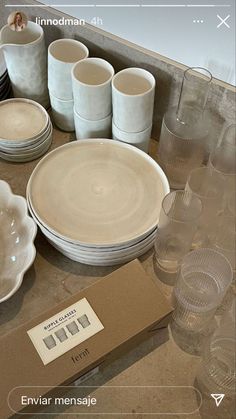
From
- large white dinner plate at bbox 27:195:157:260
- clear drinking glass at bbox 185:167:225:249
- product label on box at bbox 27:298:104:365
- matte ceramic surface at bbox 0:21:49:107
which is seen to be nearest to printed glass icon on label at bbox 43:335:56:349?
product label on box at bbox 27:298:104:365

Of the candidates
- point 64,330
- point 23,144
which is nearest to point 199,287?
point 64,330

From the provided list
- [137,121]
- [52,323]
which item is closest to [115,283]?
[52,323]

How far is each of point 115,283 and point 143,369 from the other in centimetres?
13

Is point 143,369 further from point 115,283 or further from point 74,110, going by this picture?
point 74,110

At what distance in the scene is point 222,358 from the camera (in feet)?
2.06

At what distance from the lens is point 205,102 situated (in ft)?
2.64

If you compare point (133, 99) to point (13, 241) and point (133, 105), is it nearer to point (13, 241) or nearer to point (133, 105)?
point (133, 105)

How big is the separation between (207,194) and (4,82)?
19.4 inches

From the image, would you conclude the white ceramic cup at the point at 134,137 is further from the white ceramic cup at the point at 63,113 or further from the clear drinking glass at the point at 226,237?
the clear drinking glass at the point at 226,237

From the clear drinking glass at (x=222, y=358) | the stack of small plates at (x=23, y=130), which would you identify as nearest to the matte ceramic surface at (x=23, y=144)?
the stack of small plates at (x=23, y=130)

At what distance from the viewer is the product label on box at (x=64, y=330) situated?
0.62 m

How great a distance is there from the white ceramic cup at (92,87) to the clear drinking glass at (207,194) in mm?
207

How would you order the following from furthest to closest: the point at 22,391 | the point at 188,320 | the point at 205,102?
the point at 205,102
the point at 188,320
the point at 22,391

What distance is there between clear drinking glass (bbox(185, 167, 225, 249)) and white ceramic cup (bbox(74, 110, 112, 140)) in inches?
8.2
